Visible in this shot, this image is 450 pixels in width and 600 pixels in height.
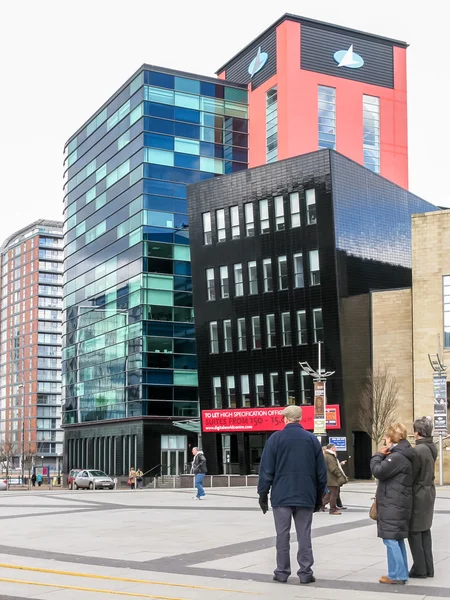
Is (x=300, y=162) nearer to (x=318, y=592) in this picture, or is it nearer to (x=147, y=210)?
(x=147, y=210)

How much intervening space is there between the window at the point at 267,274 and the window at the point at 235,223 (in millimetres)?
3122

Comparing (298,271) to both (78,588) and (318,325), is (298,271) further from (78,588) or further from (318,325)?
(78,588)

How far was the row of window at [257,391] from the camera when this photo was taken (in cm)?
5988

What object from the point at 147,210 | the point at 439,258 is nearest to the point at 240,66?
the point at 147,210

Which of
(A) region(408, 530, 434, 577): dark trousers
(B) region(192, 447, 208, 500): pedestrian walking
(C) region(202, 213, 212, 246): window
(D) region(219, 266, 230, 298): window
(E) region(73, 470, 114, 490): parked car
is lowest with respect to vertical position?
(E) region(73, 470, 114, 490): parked car

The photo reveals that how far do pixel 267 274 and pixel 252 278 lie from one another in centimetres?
136

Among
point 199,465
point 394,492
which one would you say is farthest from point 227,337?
point 394,492

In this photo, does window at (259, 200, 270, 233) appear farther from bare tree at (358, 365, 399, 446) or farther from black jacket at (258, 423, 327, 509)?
black jacket at (258, 423, 327, 509)

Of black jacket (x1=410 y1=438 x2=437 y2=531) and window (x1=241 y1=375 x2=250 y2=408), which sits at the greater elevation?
window (x1=241 y1=375 x2=250 y2=408)

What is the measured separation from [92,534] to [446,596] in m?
8.12

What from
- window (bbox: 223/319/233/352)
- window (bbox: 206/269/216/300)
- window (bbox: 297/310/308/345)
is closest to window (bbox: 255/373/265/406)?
window (bbox: 223/319/233/352)

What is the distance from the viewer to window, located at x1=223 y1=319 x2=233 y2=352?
210 feet

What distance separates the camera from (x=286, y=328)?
60.6 m

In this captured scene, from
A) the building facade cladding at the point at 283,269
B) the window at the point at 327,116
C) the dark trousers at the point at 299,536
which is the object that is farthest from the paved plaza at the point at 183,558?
the window at the point at 327,116
